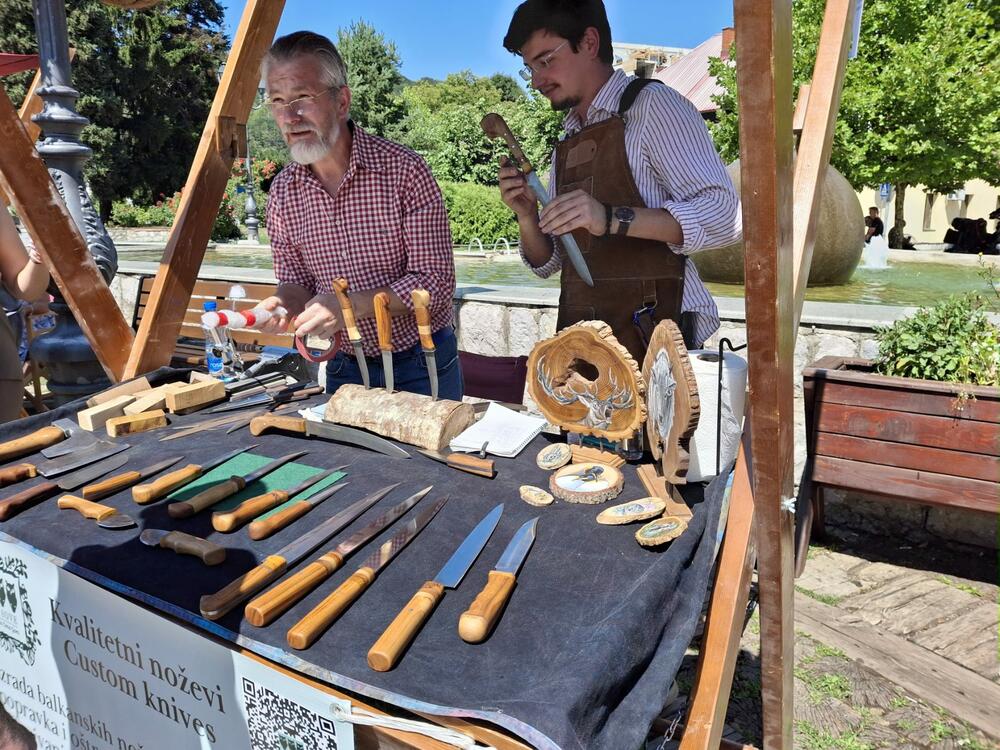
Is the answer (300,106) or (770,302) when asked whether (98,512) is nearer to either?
(300,106)

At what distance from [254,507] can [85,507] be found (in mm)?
385

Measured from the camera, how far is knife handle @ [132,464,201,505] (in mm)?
1580

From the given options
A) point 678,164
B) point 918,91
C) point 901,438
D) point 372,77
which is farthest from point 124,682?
point 372,77

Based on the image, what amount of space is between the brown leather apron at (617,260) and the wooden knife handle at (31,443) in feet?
5.09

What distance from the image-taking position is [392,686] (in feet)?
3.35

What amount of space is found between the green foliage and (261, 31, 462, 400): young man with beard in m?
2.09

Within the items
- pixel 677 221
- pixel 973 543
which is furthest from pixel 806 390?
pixel 677 221

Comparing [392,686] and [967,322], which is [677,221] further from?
[967,322]

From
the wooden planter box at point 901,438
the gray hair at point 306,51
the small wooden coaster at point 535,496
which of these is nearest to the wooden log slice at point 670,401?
the small wooden coaster at point 535,496

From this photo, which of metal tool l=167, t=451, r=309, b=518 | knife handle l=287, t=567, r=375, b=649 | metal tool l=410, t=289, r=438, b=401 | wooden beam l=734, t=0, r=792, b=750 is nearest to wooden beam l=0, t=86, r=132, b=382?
metal tool l=167, t=451, r=309, b=518

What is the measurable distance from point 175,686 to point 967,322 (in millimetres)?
3278

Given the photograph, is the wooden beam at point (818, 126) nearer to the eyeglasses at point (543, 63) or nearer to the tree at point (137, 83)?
the eyeglasses at point (543, 63)

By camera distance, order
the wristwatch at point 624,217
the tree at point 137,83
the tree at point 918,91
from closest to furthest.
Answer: the wristwatch at point 624,217 → the tree at point 918,91 → the tree at point 137,83

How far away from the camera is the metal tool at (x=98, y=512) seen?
4.88ft
